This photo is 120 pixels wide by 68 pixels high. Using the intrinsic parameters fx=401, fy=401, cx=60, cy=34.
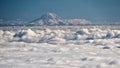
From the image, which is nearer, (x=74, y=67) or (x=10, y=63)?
(x=74, y=67)

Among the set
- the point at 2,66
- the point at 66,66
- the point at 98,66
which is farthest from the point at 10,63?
the point at 98,66

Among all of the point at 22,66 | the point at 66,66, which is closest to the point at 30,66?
the point at 22,66

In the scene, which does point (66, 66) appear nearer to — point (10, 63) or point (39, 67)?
point (39, 67)

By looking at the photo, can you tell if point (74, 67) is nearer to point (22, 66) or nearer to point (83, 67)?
point (83, 67)

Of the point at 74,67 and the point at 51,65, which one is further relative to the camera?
the point at 51,65

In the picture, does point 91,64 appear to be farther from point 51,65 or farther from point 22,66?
point 22,66

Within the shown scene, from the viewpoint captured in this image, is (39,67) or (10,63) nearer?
(39,67)

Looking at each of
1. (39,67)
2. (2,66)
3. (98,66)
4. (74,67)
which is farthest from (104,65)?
(2,66)
